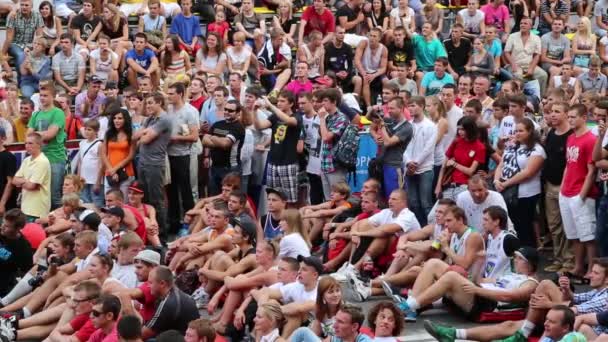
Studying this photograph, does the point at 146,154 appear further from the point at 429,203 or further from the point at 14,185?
the point at 429,203

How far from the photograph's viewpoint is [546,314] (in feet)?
48.9

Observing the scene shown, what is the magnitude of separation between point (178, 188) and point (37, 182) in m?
1.69

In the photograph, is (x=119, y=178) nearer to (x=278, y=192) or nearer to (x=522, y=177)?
(x=278, y=192)

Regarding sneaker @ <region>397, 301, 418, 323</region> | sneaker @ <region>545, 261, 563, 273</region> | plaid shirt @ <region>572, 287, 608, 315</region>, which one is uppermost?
plaid shirt @ <region>572, 287, 608, 315</region>

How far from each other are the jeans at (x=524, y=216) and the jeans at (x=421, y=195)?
1114 millimetres

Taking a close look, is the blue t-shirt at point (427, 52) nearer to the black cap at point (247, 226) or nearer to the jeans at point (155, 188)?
the jeans at point (155, 188)

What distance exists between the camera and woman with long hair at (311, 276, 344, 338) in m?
14.8

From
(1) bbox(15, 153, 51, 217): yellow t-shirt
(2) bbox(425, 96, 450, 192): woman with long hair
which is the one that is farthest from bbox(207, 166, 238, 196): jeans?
(2) bbox(425, 96, 450, 192): woman with long hair

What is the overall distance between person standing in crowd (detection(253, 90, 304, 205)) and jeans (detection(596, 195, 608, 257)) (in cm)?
397

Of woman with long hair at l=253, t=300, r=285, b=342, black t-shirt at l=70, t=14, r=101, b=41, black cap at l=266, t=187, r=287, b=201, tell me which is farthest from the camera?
black t-shirt at l=70, t=14, r=101, b=41

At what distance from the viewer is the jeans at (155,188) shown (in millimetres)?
19500

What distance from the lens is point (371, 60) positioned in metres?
24.2

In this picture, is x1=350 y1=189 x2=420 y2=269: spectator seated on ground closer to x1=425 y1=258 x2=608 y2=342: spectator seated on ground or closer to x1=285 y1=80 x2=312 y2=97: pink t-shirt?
x1=425 y1=258 x2=608 y2=342: spectator seated on ground

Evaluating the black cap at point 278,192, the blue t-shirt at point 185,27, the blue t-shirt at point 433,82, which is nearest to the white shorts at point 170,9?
the blue t-shirt at point 185,27
